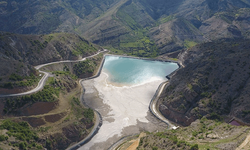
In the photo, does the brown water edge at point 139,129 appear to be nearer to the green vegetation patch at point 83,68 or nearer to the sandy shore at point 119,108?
the sandy shore at point 119,108

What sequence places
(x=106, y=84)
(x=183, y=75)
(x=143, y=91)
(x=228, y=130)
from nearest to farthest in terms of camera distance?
1. (x=228, y=130)
2. (x=183, y=75)
3. (x=143, y=91)
4. (x=106, y=84)

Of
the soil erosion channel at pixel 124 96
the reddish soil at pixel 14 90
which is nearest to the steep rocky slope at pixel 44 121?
the reddish soil at pixel 14 90

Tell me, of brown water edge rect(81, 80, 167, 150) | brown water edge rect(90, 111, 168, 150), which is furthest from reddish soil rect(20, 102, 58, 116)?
brown water edge rect(90, 111, 168, 150)

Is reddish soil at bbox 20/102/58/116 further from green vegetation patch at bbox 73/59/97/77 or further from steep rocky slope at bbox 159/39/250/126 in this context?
green vegetation patch at bbox 73/59/97/77

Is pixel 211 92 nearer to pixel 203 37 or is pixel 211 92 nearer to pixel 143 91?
pixel 143 91

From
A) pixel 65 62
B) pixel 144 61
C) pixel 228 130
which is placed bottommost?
pixel 144 61

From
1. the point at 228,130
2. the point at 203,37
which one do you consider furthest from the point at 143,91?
the point at 203,37

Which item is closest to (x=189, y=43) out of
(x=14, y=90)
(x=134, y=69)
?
(x=134, y=69)
